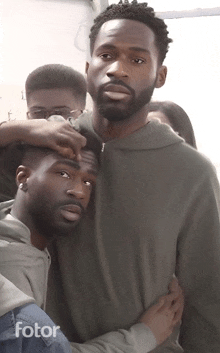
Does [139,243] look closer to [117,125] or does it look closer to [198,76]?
[117,125]

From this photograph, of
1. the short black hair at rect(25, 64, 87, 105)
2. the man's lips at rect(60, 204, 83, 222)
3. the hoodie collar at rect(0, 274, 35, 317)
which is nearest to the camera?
the hoodie collar at rect(0, 274, 35, 317)

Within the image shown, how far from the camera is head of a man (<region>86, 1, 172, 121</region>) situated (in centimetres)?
50

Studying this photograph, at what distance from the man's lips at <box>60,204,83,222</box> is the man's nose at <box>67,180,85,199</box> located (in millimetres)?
12

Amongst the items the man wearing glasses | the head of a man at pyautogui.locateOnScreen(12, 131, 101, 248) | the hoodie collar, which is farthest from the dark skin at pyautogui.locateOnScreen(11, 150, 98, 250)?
the man wearing glasses

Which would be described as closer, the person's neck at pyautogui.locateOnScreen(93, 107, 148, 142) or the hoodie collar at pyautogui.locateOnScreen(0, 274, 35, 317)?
the hoodie collar at pyautogui.locateOnScreen(0, 274, 35, 317)

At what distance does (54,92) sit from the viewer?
0.71 metres

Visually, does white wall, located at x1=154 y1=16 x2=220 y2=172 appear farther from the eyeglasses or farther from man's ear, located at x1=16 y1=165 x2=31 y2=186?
man's ear, located at x1=16 y1=165 x2=31 y2=186

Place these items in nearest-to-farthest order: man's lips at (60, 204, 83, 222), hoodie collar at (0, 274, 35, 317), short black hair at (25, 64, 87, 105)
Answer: hoodie collar at (0, 274, 35, 317), man's lips at (60, 204, 83, 222), short black hair at (25, 64, 87, 105)

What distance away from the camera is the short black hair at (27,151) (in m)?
0.50

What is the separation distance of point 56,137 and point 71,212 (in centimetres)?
8

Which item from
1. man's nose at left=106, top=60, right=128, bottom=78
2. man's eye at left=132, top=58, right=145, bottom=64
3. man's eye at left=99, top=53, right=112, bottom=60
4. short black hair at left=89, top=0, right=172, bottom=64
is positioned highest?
short black hair at left=89, top=0, right=172, bottom=64

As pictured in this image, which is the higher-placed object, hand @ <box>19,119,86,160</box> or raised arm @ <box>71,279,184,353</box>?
hand @ <box>19,119,86,160</box>

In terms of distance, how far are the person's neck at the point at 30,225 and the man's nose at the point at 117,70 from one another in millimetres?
171

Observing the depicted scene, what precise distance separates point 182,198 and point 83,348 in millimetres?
192
